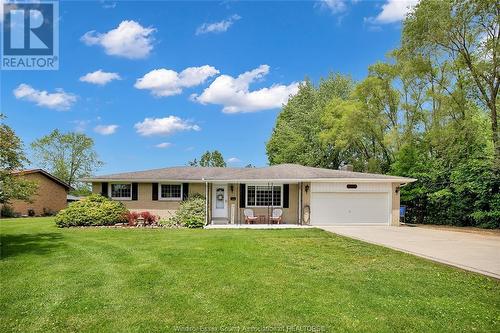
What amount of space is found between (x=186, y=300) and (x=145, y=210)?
13.5 m

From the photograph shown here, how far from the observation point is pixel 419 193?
20.5 metres

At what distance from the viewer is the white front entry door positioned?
1823 centimetres

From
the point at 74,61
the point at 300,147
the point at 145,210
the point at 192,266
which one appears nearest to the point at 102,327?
the point at 192,266

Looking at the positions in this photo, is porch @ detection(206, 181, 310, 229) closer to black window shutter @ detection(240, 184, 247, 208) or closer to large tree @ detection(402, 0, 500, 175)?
black window shutter @ detection(240, 184, 247, 208)

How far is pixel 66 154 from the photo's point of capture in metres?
44.3

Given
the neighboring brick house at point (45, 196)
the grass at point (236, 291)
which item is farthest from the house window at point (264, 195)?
the neighboring brick house at point (45, 196)

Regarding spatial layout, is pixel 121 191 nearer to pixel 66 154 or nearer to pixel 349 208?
pixel 349 208

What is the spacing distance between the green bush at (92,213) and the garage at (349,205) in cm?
1013

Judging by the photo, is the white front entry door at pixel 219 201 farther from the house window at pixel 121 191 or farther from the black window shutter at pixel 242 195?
the house window at pixel 121 191

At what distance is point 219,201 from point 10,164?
1016 centimetres

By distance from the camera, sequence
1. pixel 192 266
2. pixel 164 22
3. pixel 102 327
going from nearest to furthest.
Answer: pixel 102 327
pixel 192 266
pixel 164 22

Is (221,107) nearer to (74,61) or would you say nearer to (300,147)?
(300,147)

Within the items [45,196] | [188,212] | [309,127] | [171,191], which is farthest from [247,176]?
[45,196]

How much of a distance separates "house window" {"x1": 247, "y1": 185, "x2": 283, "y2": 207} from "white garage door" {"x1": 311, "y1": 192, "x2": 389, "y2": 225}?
1.92 meters
